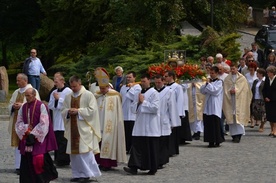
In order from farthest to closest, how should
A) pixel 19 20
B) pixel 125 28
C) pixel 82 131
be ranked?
pixel 19 20 → pixel 125 28 → pixel 82 131

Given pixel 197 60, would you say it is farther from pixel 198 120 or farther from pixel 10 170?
pixel 10 170

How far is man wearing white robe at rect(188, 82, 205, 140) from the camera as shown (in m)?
22.3

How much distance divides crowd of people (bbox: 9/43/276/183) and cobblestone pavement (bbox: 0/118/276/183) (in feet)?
0.84

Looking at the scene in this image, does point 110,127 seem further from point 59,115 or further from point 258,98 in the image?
point 258,98

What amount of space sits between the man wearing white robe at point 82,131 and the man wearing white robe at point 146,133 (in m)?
0.87

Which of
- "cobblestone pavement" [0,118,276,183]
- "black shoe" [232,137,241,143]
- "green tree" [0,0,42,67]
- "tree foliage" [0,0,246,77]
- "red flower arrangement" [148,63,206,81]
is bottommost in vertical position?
"cobblestone pavement" [0,118,276,183]

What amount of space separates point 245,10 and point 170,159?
2117 cm

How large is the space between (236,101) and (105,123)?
18.6ft

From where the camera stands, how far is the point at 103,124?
1730cm

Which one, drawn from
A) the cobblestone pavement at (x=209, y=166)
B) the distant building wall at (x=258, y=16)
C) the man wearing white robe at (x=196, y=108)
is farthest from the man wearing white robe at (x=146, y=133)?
the distant building wall at (x=258, y=16)

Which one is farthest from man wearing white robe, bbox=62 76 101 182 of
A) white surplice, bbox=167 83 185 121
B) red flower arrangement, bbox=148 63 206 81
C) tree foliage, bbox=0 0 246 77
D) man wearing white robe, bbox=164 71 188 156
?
tree foliage, bbox=0 0 246 77

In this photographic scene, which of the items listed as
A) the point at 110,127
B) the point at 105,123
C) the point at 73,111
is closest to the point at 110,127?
the point at 110,127

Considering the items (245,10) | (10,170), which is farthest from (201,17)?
(10,170)

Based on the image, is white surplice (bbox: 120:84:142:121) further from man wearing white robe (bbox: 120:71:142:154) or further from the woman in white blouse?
the woman in white blouse
